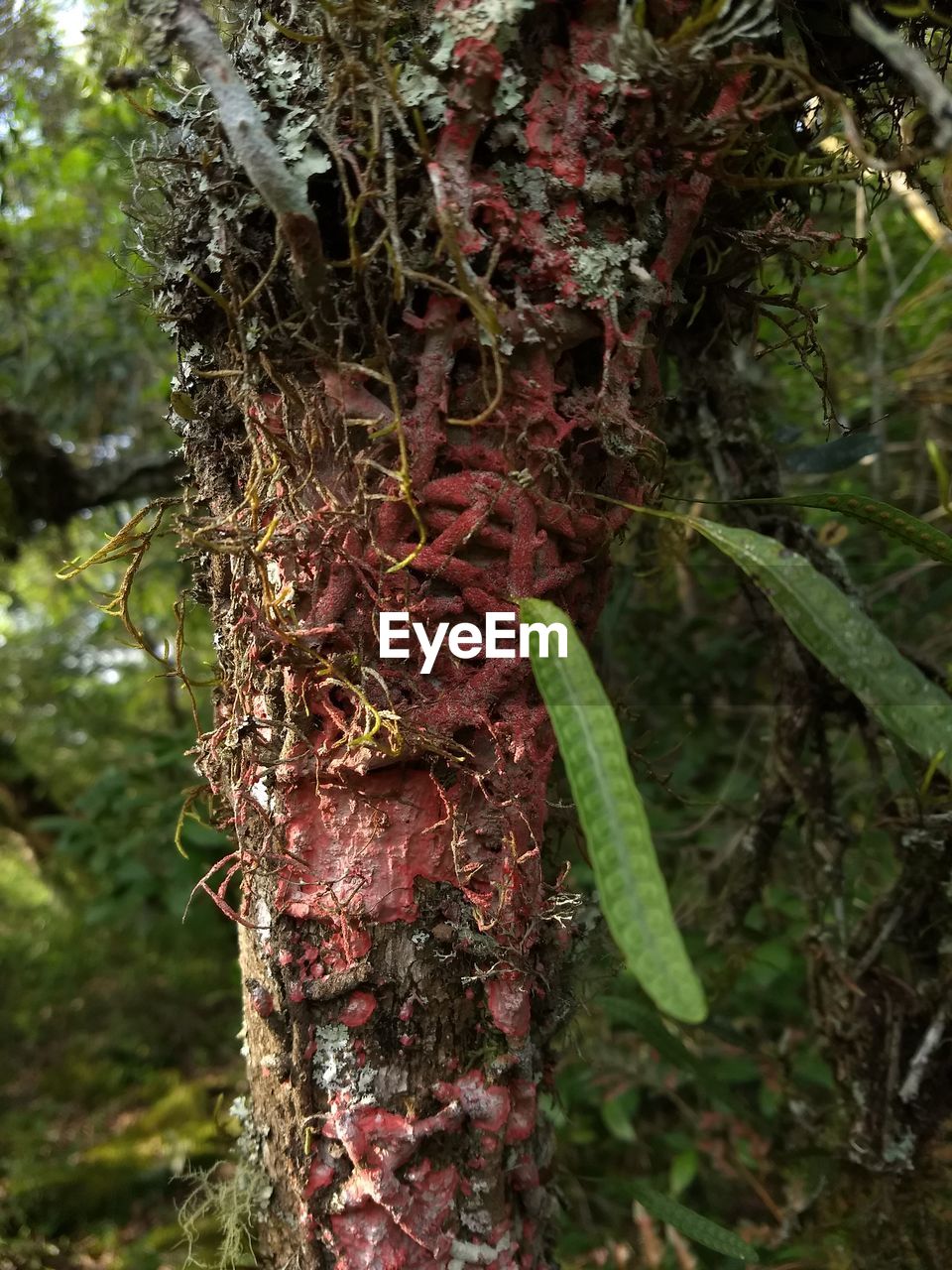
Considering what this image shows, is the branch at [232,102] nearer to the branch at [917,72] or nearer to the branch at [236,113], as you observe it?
the branch at [236,113]

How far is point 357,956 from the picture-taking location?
1.82ft

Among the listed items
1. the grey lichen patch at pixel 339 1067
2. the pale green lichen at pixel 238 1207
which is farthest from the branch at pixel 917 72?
the pale green lichen at pixel 238 1207

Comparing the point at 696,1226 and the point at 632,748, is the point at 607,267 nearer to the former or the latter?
the point at 632,748

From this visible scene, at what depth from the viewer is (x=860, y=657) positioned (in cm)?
50

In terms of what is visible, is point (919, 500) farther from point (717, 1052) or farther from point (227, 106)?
point (227, 106)

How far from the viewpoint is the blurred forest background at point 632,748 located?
945 millimetres

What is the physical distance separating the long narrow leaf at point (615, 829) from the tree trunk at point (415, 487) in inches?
2.7

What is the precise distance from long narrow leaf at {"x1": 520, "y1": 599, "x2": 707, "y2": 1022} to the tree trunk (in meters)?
0.07

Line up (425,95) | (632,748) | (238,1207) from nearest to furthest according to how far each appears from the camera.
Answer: (425,95) → (238,1207) → (632,748)

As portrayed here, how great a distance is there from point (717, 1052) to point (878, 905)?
0.86 m

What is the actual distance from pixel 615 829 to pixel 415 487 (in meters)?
0.23

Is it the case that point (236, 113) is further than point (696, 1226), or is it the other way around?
point (696, 1226)

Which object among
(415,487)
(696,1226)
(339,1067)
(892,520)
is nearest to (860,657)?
(892,520)

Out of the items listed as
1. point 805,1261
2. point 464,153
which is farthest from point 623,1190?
point 464,153
